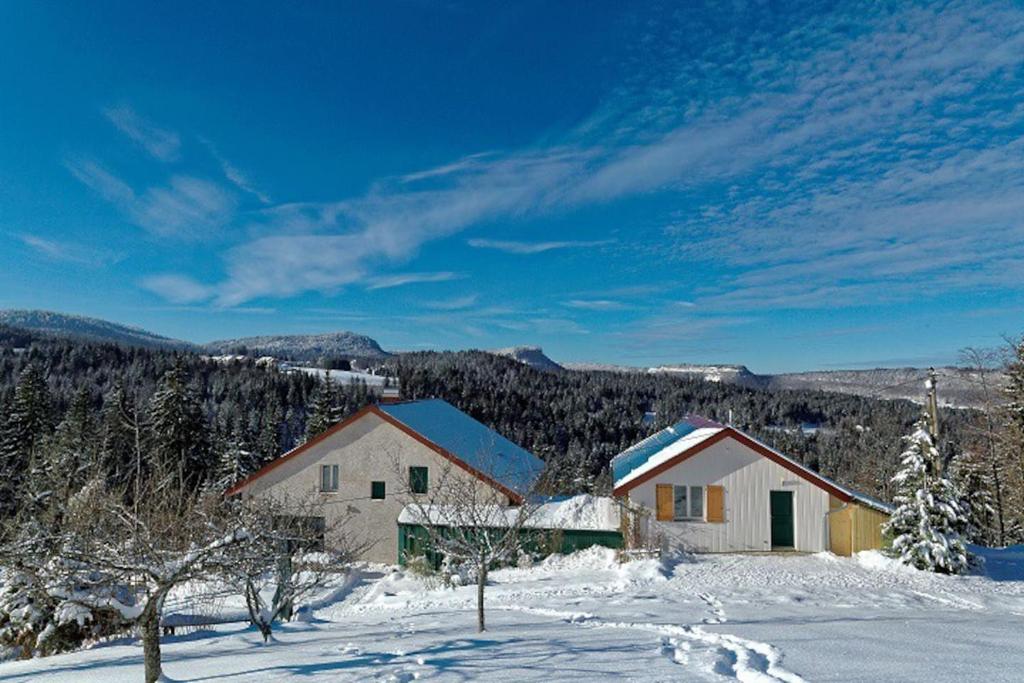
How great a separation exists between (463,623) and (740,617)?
5050 mm

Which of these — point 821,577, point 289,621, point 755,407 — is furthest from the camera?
point 755,407

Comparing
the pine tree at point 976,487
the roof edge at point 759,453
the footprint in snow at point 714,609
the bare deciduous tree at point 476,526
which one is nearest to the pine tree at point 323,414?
the bare deciduous tree at point 476,526

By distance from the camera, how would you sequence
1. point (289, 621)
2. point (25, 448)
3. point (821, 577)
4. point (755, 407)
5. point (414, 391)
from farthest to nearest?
point (755, 407)
point (414, 391)
point (25, 448)
point (821, 577)
point (289, 621)

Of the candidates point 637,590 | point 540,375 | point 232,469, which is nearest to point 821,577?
point 637,590

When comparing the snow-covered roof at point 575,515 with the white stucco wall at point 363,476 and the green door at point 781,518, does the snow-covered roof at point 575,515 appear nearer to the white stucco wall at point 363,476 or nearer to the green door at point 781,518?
the white stucco wall at point 363,476

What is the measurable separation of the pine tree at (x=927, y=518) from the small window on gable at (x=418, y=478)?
53.1 feet

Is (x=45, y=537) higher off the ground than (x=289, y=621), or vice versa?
(x=45, y=537)

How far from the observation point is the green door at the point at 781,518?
20.4 meters

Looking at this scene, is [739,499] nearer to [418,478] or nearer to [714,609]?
[714,609]

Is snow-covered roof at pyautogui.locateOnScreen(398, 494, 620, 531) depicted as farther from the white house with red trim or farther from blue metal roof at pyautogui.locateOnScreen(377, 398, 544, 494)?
blue metal roof at pyautogui.locateOnScreen(377, 398, 544, 494)

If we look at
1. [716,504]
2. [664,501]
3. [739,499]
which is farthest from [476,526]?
[739,499]

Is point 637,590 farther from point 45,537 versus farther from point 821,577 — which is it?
point 45,537

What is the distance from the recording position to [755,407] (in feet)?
465

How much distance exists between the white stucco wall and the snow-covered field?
21.0 feet
